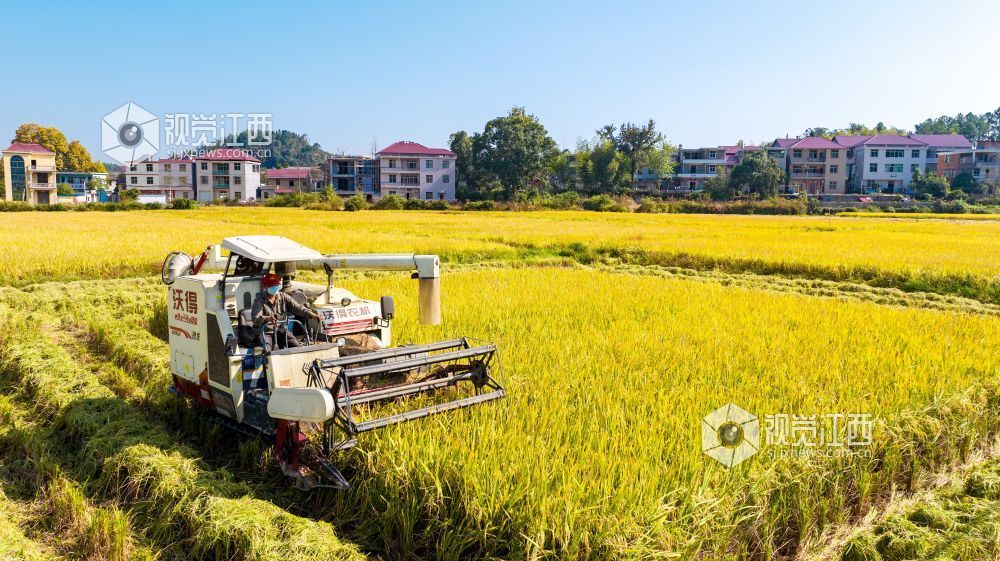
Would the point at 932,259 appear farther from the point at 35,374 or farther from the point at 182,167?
the point at 182,167

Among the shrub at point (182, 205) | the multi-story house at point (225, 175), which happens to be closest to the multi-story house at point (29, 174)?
the multi-story house at point (225, 175)

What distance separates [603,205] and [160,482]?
47499mm

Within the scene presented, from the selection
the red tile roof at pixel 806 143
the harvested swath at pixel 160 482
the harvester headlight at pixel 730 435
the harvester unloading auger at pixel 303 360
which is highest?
the red tile roof at pixel 806 143

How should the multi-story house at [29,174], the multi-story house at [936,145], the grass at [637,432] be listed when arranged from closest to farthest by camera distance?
the grass at [637,432]
the multi-story house at [29,174]
the multi-story house at [936,145]

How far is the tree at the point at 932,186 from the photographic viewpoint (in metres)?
55.2

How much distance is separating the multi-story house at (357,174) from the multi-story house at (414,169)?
1225 mm

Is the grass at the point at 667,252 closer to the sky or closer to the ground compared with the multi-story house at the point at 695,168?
closer to the ground

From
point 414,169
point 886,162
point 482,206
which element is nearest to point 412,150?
point 414,169

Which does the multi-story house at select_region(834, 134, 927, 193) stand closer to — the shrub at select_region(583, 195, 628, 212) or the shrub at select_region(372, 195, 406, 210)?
the shrub at select_region(583, 195, 628, 212)

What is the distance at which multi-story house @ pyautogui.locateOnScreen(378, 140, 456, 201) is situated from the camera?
61625 millimetres

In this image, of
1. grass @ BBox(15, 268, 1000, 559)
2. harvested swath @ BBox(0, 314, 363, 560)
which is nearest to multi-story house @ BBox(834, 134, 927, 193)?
grass @ BBox(15, 268, 1000, 559)

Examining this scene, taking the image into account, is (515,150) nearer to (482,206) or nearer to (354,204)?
(482,206)

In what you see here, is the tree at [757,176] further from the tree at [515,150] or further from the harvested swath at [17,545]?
the harvested swath at [17,545]

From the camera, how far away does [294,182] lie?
69.8 meters
